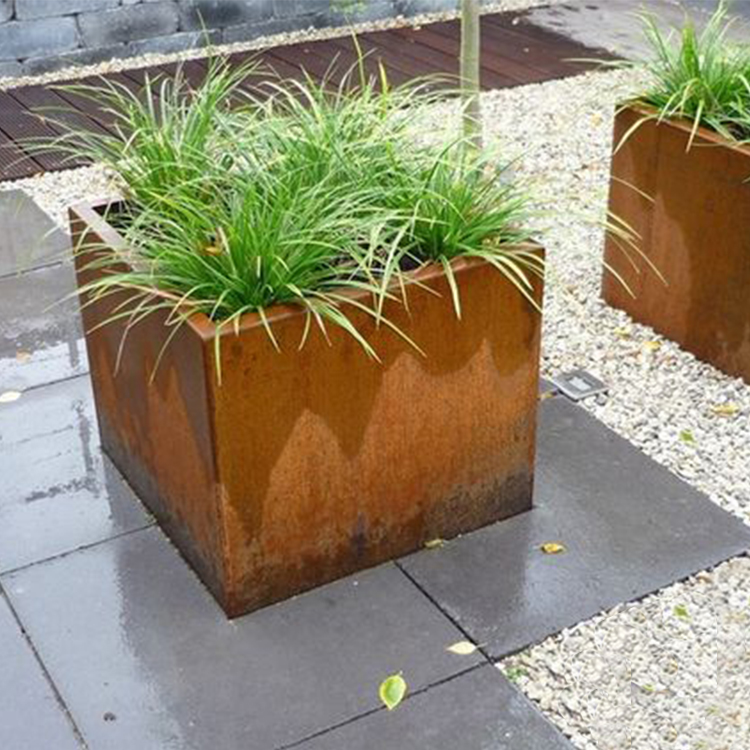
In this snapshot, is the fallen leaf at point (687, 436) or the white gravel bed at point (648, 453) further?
the fallen leaf at point (687, 436)

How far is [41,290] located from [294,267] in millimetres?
2040

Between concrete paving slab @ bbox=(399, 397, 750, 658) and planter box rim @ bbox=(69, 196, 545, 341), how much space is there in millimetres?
691

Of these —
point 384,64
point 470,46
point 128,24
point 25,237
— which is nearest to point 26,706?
point 25,237

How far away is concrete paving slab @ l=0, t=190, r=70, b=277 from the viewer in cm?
480

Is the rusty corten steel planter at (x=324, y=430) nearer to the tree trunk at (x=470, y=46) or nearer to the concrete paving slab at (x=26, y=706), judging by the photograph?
the concrete paving slab at (x=26, y=706)

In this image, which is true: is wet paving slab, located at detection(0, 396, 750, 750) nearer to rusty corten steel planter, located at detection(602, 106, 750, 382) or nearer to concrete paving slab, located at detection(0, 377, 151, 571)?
concrete paving slab, located at detection(0, 377, 151, 571)

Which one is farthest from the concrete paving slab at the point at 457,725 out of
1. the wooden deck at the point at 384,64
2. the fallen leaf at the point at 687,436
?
the wooden deck at the point at 384,64

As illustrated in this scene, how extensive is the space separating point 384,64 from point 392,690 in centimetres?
473

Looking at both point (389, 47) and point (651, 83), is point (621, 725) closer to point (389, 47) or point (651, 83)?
point (651, 83)

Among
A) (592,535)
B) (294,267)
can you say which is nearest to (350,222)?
(294,267)

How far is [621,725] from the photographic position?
103 inches

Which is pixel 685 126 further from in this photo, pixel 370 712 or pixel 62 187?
pixel 62 187

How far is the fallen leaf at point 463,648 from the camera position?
9.22 feet

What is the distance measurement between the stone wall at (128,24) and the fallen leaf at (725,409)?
3963 millimetres
